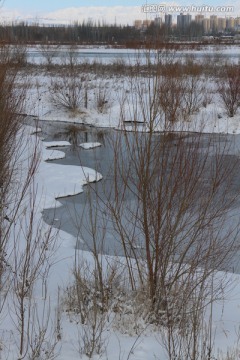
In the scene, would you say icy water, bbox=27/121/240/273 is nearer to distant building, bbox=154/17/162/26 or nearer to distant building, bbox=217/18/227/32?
distant building, bbox=154/17/162/26

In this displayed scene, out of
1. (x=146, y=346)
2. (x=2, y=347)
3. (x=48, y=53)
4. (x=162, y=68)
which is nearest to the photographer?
(x=2, y=347)

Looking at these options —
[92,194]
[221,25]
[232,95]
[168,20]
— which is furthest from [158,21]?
[221,25]

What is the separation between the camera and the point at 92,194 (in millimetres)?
10828

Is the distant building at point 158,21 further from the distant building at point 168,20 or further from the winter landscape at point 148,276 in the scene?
the winter landscape at point 148,276

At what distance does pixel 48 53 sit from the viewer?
3275 centimetres

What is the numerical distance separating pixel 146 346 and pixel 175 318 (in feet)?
1.37

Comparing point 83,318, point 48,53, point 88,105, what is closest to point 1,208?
point 83,318

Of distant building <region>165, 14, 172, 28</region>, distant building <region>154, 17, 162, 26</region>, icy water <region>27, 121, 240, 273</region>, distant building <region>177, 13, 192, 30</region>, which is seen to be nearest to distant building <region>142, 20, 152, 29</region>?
distant building <region>154, 17, 162, 26</region>

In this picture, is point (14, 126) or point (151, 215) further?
point (14, 126)

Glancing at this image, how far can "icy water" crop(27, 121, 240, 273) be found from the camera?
22.0 ft

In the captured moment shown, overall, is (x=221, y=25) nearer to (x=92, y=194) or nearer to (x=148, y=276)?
(x=92, y=194)

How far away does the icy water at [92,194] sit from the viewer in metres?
6.70

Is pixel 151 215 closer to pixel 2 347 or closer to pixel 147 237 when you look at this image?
pixel 147 237

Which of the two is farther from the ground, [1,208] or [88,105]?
[88,105]
